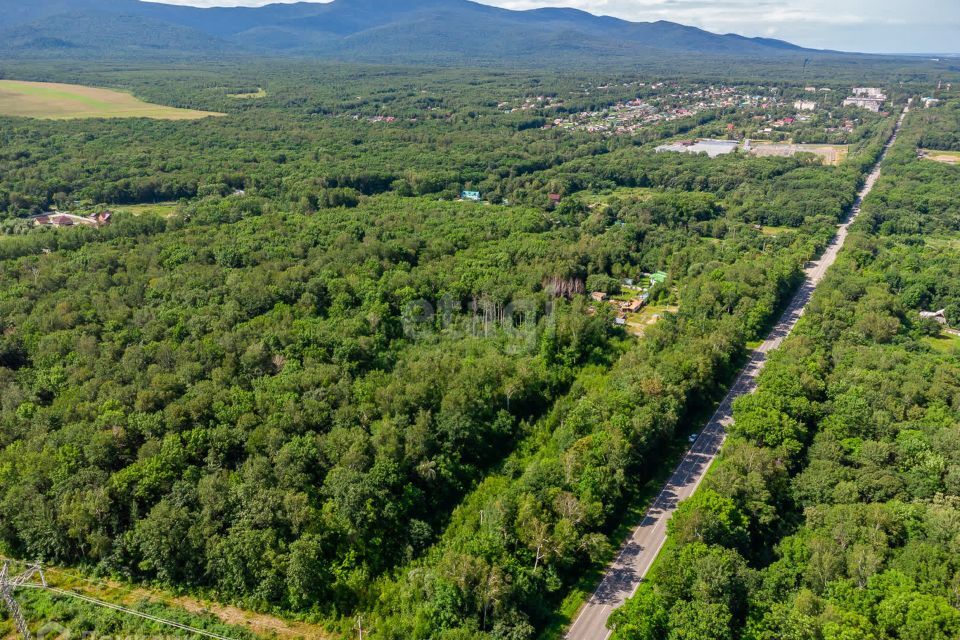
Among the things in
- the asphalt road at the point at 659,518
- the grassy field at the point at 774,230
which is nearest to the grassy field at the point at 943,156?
the grassy field at the point at 774,230

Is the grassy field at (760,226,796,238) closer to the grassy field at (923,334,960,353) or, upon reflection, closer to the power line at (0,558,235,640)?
the grassy field at (923,334,960,353)

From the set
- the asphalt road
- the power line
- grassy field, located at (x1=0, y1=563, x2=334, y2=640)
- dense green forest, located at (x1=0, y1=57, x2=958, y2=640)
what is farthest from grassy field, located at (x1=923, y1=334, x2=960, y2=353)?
the power line

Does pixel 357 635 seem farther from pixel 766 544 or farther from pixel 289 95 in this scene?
pixel 289 95

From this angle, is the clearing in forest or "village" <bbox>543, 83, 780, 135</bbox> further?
the clearing in forest

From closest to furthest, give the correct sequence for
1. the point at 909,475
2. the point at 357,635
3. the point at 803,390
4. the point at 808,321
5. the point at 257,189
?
1. the point at 357,635
2. the point at 909,475
3. the point at 803,390
4. the point at 808,321
5. the point at 257,189

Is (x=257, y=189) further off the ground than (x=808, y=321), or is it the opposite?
(x=257, y=189)

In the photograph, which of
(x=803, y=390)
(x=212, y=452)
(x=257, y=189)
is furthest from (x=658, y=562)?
(x=257, y=189)
